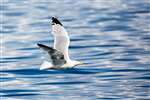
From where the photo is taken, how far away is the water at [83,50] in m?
25.3

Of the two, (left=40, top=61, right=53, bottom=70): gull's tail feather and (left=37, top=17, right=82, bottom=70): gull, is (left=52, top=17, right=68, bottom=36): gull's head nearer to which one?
(left=37, top=17, right=82, bottom=70): gull

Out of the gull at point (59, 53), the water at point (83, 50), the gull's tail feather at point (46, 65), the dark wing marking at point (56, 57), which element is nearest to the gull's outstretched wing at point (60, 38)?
the gull at point (59, 53)

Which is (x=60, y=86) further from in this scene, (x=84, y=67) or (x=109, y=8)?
(x=109, y=8)

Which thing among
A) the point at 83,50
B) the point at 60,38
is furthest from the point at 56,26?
the point at 83,50

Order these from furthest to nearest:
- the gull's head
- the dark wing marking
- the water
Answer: the water, the dark wing marking, the gull's head

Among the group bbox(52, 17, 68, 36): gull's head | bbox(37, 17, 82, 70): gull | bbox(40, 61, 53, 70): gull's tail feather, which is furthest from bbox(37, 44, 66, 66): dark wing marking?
bbox(52, 17, 68, 36): gull's head

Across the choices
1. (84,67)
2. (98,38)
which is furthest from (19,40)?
(84,67)

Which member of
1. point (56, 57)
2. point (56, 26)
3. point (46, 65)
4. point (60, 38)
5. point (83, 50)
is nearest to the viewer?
point (56, 26)

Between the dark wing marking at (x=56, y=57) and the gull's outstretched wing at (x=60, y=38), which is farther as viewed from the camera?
the dark wing marking at (x=56, y=57)

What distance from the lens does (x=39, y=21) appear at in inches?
1695

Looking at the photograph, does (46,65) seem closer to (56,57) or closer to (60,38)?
(56,57)

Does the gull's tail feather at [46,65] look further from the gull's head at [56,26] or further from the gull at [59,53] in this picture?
the gull's head at [56,26]

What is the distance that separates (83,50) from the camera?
32.2m

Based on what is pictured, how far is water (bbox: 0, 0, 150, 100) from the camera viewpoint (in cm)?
2528
